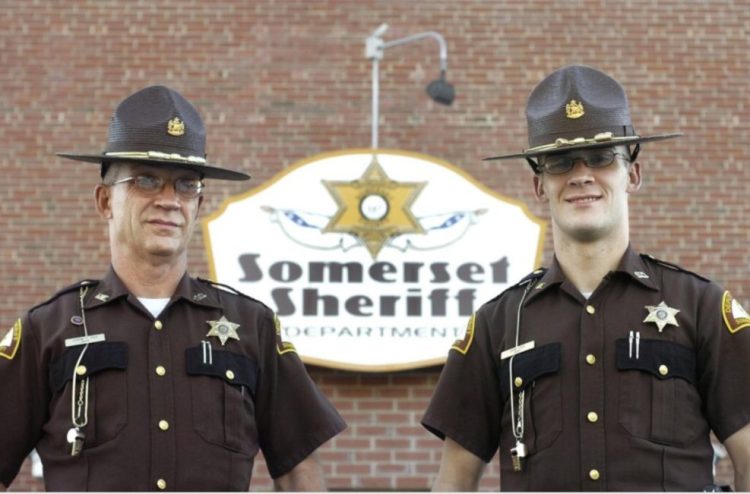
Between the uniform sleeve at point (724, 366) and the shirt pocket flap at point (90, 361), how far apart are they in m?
1.83

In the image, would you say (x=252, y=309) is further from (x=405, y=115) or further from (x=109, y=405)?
(x=405, y=115)

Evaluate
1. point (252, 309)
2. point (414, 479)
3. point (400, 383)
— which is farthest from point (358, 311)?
point (252, 309)

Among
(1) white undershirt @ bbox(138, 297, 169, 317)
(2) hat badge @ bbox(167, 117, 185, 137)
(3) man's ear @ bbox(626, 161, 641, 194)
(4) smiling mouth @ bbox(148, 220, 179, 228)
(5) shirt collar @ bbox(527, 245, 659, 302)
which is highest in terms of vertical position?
(2) hat badge @ bbox(167, 117, 185, 137)

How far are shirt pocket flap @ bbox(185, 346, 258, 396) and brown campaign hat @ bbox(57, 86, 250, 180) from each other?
1.98 ft

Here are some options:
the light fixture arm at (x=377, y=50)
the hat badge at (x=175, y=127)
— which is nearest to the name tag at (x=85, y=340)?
the hat badge at (x=175, y=127)

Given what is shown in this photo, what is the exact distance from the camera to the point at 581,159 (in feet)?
14.8

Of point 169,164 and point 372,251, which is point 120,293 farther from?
point 372,251

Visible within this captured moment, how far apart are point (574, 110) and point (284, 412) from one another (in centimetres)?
140

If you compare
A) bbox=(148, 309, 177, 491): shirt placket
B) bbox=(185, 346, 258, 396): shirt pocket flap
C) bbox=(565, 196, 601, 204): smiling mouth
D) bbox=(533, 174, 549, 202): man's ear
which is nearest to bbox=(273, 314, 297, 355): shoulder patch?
bbox=(185, 346, 258, 396): shirt pocket flap

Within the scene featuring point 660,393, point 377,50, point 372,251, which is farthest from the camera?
point 377,50

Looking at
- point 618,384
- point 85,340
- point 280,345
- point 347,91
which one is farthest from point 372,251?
point 618,384

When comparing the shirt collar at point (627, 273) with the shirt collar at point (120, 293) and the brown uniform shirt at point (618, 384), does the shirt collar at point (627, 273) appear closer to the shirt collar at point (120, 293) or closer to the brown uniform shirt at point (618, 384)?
the brown uniform shirt at point (618, 384)

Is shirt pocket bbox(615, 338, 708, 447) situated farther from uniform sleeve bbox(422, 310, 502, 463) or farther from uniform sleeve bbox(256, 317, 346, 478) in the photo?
uniform sleeve bbox(256, 317, 346, 478)

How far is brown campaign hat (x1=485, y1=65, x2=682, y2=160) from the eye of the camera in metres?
4.50
